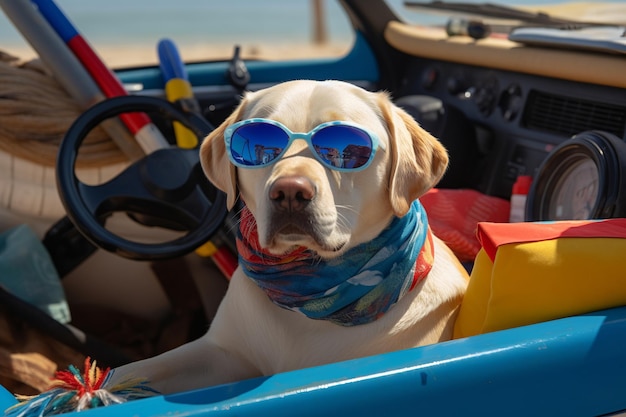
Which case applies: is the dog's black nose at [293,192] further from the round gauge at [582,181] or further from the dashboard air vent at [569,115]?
Result: the dashboard air vent at [569,115]

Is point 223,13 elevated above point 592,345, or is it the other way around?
point 592,345

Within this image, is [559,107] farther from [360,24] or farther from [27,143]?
[27,143]

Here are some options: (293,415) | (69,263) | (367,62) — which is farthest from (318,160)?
(367,62)

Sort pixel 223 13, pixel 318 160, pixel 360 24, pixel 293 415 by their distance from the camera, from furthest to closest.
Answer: pixel 223 13
pixel 360 24
pixel 318 160
pixel 293 415

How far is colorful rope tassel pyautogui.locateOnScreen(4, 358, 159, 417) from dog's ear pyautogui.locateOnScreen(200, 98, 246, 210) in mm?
424

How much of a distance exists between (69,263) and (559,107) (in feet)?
5.29

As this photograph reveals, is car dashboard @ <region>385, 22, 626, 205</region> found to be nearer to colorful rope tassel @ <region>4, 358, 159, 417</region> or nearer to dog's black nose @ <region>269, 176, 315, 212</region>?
dog's black nose @ <region>269, 176, 315, 212</region>

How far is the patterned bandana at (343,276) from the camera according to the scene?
1410mm

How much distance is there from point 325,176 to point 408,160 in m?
0.18

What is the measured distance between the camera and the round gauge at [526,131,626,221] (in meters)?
1.76

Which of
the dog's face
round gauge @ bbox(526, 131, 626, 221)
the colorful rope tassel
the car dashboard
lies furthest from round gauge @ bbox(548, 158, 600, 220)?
the colorful rope tassel

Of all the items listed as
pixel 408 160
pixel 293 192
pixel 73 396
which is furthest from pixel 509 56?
pixel 73 396

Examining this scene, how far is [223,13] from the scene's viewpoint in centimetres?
A: 3738

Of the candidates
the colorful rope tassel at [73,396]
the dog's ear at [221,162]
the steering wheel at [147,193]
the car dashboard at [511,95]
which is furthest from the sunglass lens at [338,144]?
the car dashboard at [511,95]
